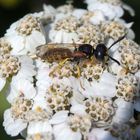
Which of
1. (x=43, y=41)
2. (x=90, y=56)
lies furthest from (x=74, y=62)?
(x=43, y=41)

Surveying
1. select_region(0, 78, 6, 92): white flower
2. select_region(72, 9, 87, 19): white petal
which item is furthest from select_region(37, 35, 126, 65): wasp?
select_region(72, 9, 87, 19): white petal

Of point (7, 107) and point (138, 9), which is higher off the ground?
point (138, 9)

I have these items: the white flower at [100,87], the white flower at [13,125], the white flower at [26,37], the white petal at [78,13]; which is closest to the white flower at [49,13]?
the white petal at [78,13]

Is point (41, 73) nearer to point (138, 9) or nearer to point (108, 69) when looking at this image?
point (108, 69)

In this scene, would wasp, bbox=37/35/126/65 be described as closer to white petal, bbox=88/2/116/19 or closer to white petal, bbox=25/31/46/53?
white petal, bbox=25/31/46/53

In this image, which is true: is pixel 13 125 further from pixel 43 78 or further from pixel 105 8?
pixel 105 8
